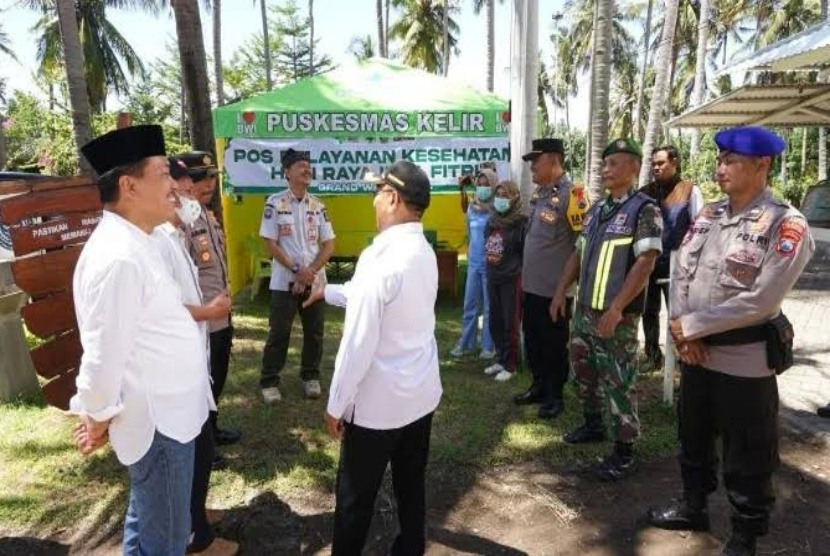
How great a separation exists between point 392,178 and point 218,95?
19553mm

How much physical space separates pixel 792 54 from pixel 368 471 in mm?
5621

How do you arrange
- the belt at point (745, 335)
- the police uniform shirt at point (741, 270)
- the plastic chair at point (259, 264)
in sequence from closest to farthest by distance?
the police uniform shirt at point (741, 270) → the belt at point (745, 335) → the plastic chair at point (259, 264)

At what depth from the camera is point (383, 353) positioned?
2.27 metres

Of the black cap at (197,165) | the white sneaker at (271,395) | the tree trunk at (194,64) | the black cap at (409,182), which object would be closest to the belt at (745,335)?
the black cap at (409,182)

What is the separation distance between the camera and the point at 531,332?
4.71m

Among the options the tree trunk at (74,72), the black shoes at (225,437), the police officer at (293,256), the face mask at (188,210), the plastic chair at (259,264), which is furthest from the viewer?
the plastic chair at (259,264)

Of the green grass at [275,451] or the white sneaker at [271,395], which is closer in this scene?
the green grass at [275,451]

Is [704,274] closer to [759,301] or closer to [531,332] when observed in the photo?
[759,301]

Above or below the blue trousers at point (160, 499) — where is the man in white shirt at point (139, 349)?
above

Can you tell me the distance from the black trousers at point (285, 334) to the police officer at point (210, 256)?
2.84 feet

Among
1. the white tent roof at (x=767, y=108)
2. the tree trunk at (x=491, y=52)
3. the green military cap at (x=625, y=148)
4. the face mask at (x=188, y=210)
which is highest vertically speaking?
the tree trunk at (x=491, y=52)

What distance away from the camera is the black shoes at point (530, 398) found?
4.86m

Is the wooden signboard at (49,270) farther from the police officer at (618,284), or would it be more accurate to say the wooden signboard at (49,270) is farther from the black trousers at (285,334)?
the police officer at (618,284)

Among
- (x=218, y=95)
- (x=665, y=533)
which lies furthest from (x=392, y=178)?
(x=218, y=95)
